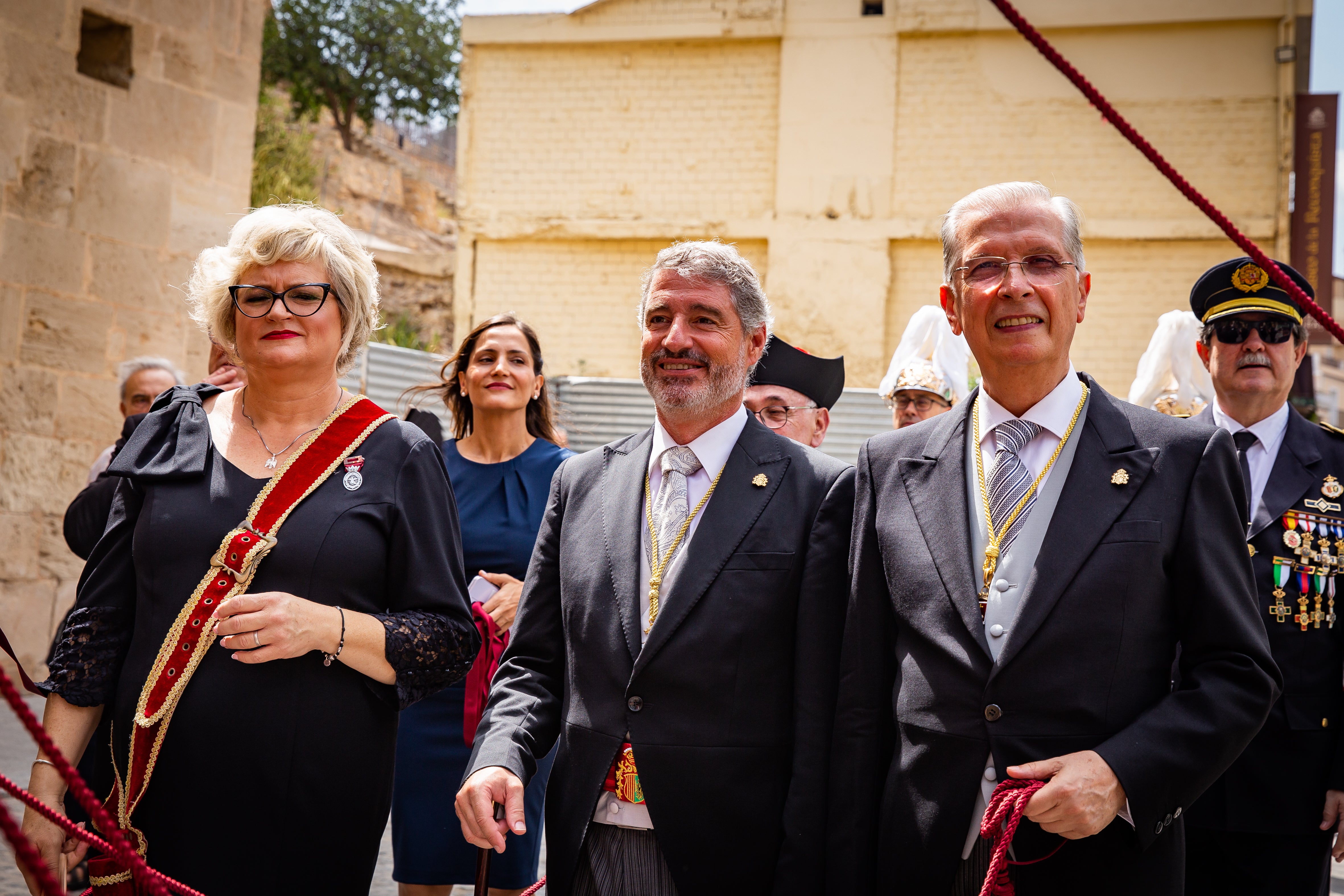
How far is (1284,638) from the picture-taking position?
3393 millimetres

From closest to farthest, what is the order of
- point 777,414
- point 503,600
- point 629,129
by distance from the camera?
point 503,600 → point 777,414 → point 629,129

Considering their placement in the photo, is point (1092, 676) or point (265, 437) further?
point (265, 437)

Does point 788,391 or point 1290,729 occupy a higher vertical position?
point 788,391

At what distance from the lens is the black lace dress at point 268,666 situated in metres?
2.51

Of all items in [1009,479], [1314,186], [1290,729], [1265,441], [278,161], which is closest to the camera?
[1009,479]

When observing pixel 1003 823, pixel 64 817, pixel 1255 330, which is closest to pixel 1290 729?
pixel 1255 330

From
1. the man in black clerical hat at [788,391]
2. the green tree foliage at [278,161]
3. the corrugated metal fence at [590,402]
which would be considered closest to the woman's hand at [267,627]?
the man in black clerical hat at [788,391]

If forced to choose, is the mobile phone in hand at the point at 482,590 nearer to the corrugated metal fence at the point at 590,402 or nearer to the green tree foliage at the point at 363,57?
the corrugated metal fence at the point at 590,402

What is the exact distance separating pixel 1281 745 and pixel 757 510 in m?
1.85

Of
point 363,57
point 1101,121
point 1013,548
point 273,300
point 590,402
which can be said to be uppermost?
point 363,57

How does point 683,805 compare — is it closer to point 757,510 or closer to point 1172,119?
point 757,510

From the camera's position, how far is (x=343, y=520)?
8.64 ft

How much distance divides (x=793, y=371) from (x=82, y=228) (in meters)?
5.46

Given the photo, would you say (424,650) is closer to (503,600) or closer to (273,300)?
(273,300)
